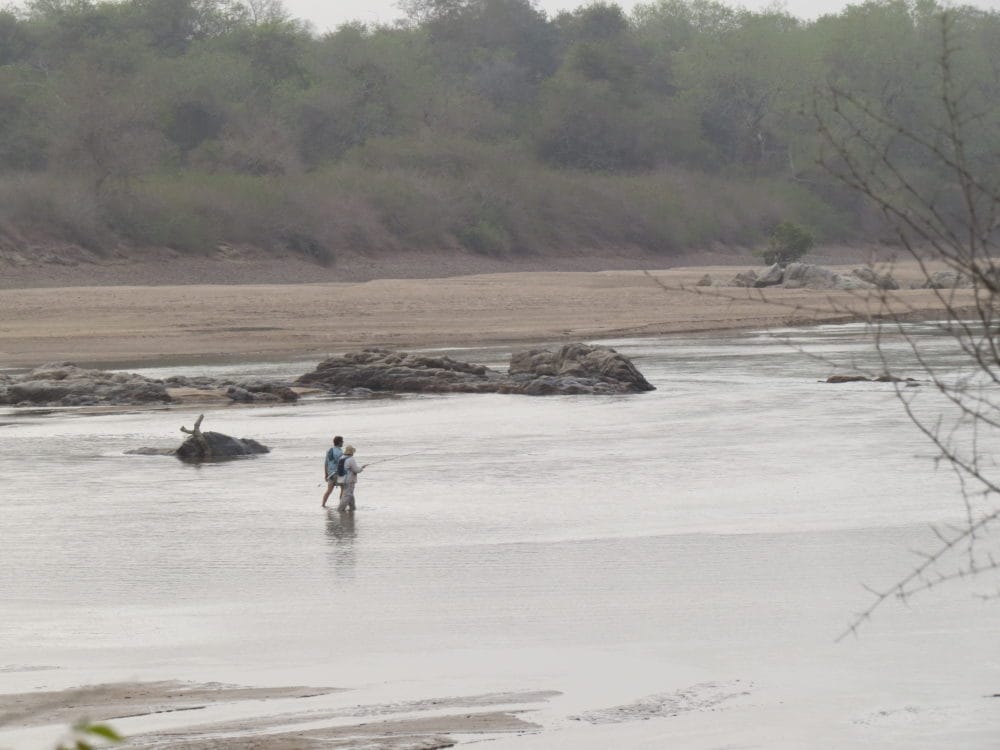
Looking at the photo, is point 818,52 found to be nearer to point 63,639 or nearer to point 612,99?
point 612,99

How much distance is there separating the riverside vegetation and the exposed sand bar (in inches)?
433

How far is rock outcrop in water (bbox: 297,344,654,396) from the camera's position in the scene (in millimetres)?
30547

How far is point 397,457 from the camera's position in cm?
2173

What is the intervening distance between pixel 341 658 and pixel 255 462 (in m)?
10.8

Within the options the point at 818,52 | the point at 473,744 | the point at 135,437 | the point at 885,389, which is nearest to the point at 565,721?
the point at 473,744

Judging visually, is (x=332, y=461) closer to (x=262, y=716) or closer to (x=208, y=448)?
(x=208, y=448)

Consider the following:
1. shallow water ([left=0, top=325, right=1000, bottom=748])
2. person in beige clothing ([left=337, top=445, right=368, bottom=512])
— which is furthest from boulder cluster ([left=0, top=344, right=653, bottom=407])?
person in beige clothing ([left=337, top=445, right=368, bottom=512])

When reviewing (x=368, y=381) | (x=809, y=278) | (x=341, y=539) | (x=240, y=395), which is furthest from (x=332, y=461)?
(x=809, y=278)

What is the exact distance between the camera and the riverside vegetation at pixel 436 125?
63156 millimetres

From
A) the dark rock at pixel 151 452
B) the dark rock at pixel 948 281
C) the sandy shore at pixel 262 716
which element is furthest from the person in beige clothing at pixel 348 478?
the sandy shore at pixel 262 716

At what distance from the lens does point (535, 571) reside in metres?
13.8

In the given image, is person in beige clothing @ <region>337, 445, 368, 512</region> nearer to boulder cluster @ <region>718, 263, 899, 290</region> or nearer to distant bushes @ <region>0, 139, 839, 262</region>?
boulder cluster @ <region>718, 263, 899, 290</region>

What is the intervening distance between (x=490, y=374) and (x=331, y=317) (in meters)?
14.1

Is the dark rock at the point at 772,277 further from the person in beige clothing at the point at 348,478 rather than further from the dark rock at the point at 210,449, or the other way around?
the person in beige clothing at the point at 348,478
